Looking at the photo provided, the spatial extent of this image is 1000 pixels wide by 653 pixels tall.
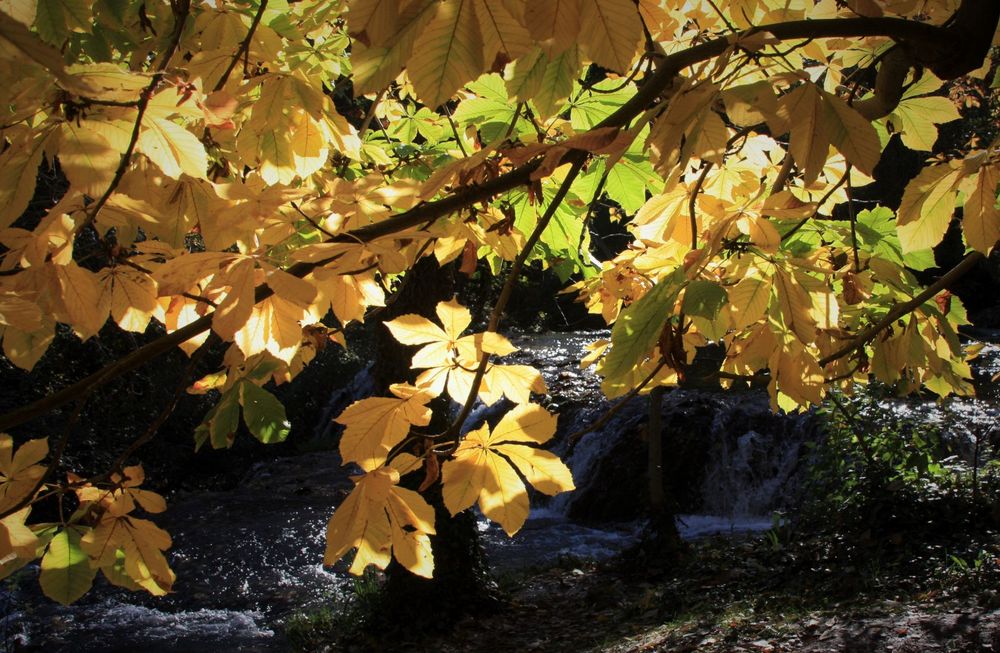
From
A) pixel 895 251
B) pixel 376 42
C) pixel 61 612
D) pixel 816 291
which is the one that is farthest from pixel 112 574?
pixel 61 612

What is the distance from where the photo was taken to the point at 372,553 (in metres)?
0.93

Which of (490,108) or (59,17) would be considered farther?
(490,108)

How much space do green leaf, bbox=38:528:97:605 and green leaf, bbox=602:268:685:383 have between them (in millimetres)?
917

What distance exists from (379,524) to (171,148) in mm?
539

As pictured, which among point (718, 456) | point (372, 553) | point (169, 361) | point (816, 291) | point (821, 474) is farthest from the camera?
point (169, 361)

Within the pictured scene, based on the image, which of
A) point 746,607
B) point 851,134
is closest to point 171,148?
point 851,134

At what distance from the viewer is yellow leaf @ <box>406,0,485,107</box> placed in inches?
28.8

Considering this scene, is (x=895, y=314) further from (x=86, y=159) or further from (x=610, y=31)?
(x=86, y=159)

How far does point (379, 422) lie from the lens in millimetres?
913

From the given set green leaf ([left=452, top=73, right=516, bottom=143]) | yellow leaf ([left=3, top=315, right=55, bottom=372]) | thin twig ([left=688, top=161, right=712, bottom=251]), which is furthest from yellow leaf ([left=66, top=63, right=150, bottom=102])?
green leaf ([left=452, top=73, right=516, bottom=143])

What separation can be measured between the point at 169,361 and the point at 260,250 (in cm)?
906

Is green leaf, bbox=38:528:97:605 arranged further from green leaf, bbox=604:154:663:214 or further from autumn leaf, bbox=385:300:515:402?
green leaf, bbox=604:154:663:214

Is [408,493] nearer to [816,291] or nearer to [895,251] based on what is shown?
[816,291]

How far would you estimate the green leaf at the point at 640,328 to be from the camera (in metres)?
0.90
